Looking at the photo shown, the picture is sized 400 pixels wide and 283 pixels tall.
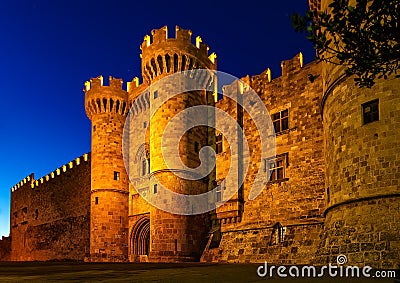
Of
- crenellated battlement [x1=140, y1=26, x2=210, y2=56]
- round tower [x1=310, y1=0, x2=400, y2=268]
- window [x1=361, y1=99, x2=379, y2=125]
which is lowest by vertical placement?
round tower [x1=310, y1=0, x2=400, y2=268]

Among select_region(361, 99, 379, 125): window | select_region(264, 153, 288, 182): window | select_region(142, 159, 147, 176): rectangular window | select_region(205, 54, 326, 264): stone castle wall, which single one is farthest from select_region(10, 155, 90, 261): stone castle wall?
select_region(361, 99, 379, 125): window

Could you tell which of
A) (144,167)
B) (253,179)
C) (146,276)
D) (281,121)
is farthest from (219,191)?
(146,276)

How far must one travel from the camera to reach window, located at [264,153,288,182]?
17.3 m

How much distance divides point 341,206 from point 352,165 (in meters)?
1.16

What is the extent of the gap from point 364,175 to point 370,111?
65.1 inches

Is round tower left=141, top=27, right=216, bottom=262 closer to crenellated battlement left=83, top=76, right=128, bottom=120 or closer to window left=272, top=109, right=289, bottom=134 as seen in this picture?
crenellated battlement left=83, top=76, right=128, bottom=120

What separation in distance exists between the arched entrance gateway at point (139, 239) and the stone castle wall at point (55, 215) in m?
4.83

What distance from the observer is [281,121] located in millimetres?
17891

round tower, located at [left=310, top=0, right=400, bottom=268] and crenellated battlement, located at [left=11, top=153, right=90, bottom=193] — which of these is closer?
round tower, located at [left=310, top=0, right=400, bottom=268]

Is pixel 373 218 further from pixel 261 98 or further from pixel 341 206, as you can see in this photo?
pixel 261 98

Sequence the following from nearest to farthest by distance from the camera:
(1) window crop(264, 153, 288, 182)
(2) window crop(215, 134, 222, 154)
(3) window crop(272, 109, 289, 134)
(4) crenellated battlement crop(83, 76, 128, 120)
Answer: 1. (1) window crop(264, 153, 288, 182)
2. (3) window crop(272, 109, 289, 134)
3. (2) window crop(215, 134, 222, 154)
4. (4) crenellated battlement crop(83, 76, 128, 120)

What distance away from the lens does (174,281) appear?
770cm

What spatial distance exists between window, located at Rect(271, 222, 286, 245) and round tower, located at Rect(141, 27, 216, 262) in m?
3.74

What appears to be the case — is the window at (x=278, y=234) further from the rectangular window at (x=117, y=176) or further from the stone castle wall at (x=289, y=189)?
the rectangular window at (x=117, y=176)
